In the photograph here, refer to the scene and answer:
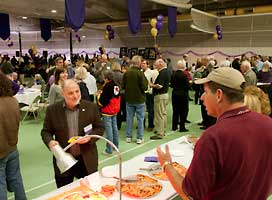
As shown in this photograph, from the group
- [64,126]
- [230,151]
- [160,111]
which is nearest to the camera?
[230,151]

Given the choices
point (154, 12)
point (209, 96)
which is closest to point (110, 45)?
point (154, 12)

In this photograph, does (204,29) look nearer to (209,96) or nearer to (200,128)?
(200,128)

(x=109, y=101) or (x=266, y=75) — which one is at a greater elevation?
(x=266, y=75)

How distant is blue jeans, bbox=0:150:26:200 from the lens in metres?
2.57

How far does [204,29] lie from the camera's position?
1272cm

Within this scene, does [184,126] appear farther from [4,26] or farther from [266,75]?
[4,26]

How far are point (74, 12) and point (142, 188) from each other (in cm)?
455

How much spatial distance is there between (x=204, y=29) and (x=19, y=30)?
47.3 ft

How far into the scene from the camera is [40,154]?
4727 mm

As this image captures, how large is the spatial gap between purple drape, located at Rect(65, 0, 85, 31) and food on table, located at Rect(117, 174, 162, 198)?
4.34 metres

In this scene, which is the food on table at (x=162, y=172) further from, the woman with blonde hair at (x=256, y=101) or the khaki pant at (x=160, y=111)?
the khaki pant at (x=160, y=111)

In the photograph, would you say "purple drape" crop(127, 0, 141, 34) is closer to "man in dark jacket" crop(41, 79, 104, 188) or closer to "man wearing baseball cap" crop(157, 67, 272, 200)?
"man in dark jacket" crop(41, 79, 104, 188)

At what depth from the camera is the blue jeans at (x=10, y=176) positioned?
8.42 ft

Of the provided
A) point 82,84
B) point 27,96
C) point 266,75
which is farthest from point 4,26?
point 266,75
